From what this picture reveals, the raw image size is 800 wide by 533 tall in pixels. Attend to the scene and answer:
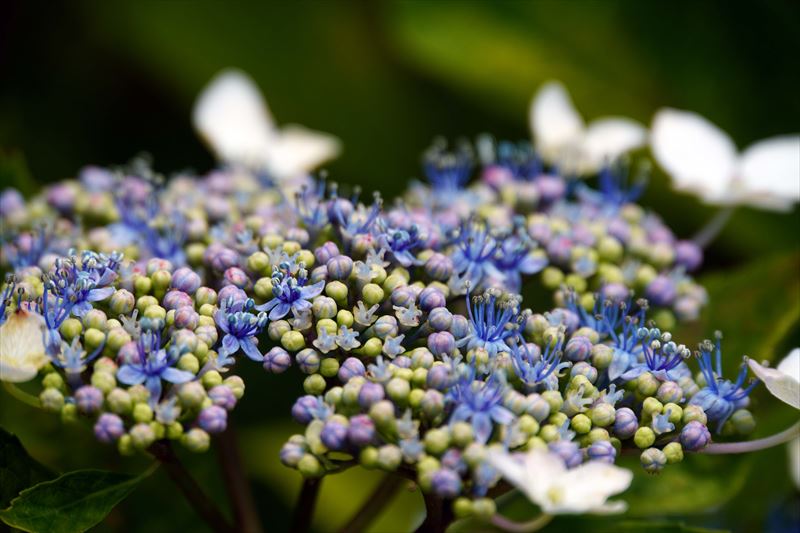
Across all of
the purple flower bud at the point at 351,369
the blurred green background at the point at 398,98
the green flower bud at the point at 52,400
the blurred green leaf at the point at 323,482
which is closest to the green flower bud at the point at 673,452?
A: the purple flower bud at the point at 351,369

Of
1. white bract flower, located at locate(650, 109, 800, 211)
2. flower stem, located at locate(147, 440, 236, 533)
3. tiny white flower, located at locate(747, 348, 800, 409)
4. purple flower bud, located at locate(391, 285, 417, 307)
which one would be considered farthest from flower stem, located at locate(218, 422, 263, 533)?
white bract flower, located at locate(650, 109, 800, 211)

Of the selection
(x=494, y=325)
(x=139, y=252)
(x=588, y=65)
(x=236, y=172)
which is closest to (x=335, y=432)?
(x=494, y=325)

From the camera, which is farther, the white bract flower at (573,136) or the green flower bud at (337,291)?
the white bract flower at (573,136)

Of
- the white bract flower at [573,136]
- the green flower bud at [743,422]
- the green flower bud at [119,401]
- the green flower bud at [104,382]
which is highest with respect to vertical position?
the white bract flower at [573,136]

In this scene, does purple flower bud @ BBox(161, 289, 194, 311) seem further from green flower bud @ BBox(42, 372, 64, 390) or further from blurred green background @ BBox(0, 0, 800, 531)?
blurred green background @ BBox(0, 0, 800, 531)

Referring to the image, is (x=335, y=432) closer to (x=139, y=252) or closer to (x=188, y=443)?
(x=188, y=443)

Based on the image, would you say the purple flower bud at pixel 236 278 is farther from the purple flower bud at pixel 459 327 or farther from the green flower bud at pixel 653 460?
the green flower bud at pixel 653 460
